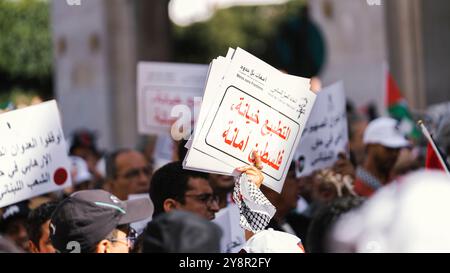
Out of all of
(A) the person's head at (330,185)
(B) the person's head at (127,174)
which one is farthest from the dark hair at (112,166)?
(A) the person's head at (330,185)

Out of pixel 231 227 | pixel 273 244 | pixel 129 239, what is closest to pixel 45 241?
pixel 129 239

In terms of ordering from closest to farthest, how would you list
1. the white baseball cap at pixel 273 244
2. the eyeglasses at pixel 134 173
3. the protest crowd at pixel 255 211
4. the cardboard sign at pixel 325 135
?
the protest crowd at pixel 255 211
the white baseball cap at pixel 273 244
the cardboard sign at pixel 325 135
the eyeglasses at pixel 134 173

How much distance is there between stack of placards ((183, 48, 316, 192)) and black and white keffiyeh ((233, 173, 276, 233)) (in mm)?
162

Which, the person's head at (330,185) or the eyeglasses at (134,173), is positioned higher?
the person's head at (330,185)

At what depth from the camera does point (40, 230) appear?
16.3 ft

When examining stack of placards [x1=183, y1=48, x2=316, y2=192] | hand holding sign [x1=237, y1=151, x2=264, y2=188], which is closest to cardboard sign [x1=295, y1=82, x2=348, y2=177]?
stack of placards [x1=183, y1=48, x2=316, y2=192]

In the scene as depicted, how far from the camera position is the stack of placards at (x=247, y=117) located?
4.27 metres

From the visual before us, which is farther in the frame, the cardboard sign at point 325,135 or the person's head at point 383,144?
the person's head at point 383,144

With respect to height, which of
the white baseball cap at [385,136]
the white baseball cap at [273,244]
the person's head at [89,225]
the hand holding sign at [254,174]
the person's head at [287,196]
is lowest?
the white baseball cap at [385,136]

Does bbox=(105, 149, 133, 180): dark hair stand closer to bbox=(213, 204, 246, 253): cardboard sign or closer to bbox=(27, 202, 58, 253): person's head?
bbox=(213, 204, 246, 253): cardboard sign

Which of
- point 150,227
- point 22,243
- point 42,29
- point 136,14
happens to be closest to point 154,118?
point 22,243

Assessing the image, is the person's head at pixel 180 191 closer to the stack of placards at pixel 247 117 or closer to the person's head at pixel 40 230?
the person's head at pixel 40 230

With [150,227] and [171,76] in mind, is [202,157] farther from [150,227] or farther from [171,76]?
[171,76]

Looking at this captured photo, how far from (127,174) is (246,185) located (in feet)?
11.7
